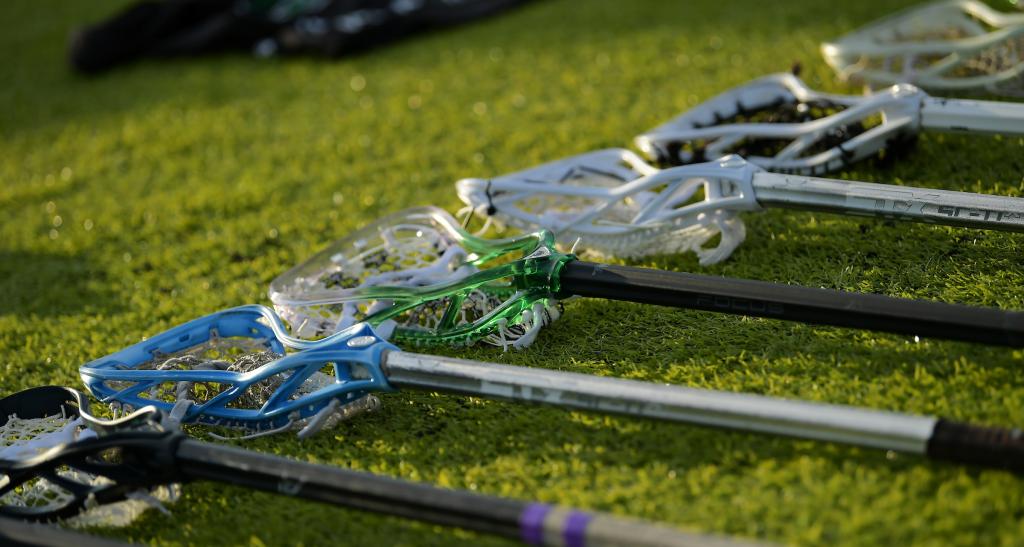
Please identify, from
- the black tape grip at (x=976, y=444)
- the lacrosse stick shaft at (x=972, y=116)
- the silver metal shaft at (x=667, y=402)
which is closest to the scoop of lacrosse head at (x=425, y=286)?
the silver metal shaft at (x=667, y=402)

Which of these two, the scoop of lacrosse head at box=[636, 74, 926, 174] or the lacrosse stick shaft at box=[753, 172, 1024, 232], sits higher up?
the scoop of lacrosse head at box=[636, 74, 926, 174]

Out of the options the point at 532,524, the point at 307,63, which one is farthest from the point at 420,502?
the point at 307,63

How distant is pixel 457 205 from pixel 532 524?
2.01m

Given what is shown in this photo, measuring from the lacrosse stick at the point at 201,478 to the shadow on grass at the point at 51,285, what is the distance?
975mm

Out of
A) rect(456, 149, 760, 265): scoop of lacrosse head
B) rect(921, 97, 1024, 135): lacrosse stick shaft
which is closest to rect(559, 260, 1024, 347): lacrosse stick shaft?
rect(456, 149, 760, 265): scoop of lacrosse head

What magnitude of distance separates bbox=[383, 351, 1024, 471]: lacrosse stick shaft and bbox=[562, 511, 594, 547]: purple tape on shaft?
37 centimetres

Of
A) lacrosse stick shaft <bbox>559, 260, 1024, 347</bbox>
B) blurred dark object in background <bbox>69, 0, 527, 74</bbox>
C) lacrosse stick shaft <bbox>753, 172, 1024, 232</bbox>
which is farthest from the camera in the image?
blurred dark object in background <bbox>69, 0, 527, 74</bbox>

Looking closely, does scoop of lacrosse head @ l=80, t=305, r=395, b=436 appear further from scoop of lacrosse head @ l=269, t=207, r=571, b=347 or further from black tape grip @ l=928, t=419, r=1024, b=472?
black tape grip @ l=928, t=419, r=1024, b=472

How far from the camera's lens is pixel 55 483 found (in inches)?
93.4

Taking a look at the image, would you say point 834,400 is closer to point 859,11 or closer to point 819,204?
point 819,204

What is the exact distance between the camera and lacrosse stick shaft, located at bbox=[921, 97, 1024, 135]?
3.04 m

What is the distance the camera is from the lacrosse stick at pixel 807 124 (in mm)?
3143

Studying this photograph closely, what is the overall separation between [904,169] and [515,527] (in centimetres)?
209

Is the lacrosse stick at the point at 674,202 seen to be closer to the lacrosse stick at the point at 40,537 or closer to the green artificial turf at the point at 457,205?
the green artificial turf at the point at 457,205
